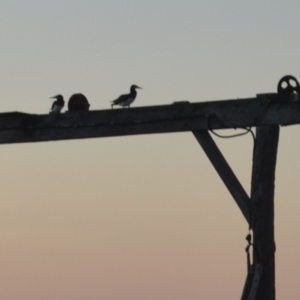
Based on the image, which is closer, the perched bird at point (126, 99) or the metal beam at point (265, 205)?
the metal beam at point (265, 205)

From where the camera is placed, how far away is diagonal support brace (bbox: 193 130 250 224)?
12789mm

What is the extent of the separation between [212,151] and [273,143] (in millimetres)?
744

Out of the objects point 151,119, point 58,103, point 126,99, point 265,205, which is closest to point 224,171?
point 265,205

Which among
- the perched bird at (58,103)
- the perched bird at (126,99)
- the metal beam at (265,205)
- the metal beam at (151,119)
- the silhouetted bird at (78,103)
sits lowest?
the metal beam at (265,205)

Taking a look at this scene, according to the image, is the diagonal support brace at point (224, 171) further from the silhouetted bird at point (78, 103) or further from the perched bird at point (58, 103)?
the perched bird at point (58, 103)

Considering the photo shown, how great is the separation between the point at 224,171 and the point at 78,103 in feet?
7.58

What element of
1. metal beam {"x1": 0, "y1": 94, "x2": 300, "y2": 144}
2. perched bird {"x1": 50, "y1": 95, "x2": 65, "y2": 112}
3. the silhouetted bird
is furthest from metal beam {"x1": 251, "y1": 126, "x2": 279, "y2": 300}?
perched bird {"x1": 50, "y1": 95, "x2": 65, "y2": 112}

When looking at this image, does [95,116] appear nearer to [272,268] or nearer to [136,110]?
[136,110]

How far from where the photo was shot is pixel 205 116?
1303cm

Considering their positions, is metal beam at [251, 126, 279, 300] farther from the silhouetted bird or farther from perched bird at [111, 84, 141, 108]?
perched bird at [111, 84, 141, 108]

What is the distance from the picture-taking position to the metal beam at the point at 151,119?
1266 cm

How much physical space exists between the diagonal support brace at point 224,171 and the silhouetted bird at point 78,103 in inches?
67.0

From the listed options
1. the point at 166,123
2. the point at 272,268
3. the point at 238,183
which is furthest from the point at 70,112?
the point at 272,268

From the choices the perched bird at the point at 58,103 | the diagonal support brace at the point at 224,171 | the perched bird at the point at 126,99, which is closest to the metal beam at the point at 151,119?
the diagonal support brace at the point at 224,171
